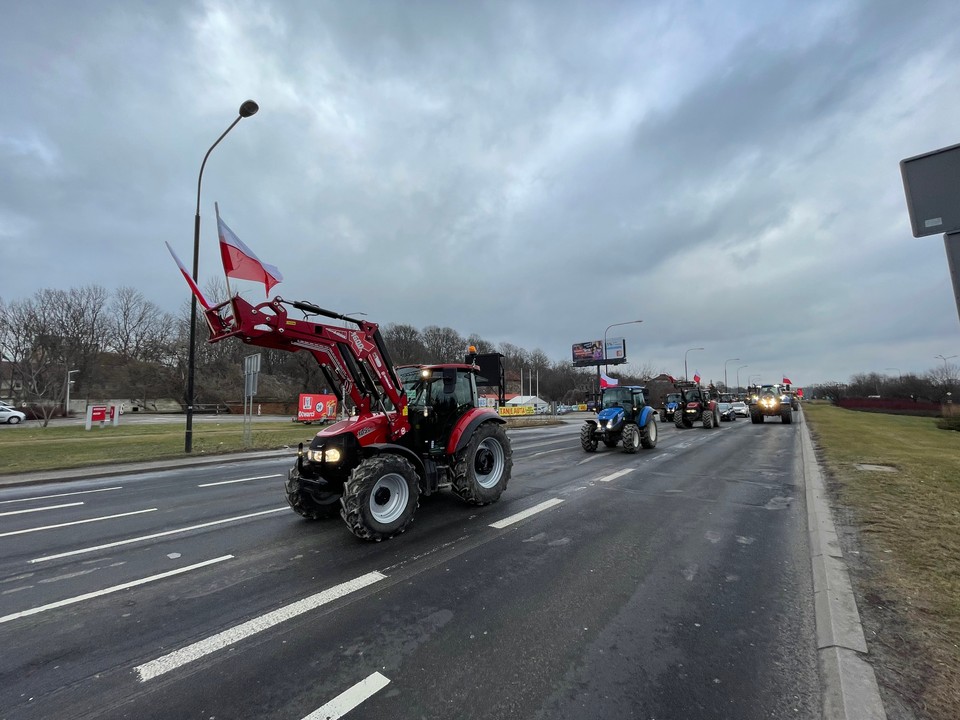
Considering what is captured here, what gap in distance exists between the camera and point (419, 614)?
3553 mm

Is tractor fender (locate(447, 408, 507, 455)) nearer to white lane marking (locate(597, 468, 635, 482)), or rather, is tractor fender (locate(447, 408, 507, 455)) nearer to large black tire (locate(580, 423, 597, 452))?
white lane marking (locate(597, 468, 635, 482))

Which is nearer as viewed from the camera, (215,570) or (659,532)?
(215,570)

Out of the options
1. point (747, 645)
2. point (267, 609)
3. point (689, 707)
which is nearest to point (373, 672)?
point (267, 609)

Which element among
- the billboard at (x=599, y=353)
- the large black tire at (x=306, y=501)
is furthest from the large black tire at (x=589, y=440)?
the billboard at (x=599, y=353)

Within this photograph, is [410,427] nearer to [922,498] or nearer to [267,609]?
[267,609]

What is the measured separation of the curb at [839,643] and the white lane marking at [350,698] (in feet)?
8.25

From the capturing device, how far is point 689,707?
246 centimetres

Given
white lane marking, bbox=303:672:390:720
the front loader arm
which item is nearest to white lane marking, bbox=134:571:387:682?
white lane marking, bbox=303:672:390:720

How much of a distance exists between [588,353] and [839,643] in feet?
192

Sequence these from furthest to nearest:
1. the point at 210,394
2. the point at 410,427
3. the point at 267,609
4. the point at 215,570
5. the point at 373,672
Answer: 1. the point at 210,394
2. the point at 410,427
3. the point at 215,570
4. the point at 267,609
5. the point at 373,672

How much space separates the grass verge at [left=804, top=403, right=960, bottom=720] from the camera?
2.55 metres

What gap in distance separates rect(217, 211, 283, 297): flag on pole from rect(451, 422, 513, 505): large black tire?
3634 mm

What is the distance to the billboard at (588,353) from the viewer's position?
58438mm

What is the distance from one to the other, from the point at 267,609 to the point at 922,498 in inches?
351
